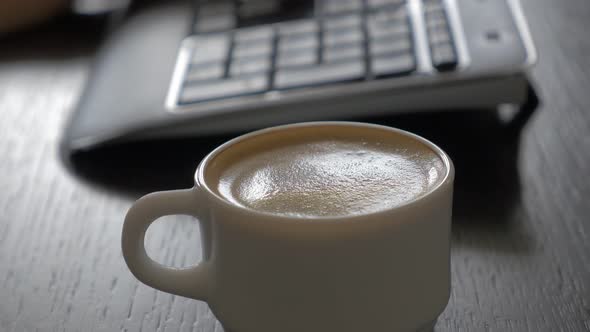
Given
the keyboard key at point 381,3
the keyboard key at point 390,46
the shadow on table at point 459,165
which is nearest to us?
the shadow on table at point 459,165

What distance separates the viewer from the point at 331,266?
26 centimetres

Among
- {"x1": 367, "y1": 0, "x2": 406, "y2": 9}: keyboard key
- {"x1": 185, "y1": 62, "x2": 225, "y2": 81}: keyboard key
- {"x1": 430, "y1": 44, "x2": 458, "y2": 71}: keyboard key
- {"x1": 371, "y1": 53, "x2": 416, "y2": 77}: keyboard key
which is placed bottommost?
{"x1": 367, "y1": 0, "x2": 406, "y2": 9}: keyboard key

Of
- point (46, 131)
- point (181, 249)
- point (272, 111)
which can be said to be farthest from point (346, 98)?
point (46, 131)

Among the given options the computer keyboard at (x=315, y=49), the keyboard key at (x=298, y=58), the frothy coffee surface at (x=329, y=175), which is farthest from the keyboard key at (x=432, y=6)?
the frothy coffee surface at (x=329, y=175)

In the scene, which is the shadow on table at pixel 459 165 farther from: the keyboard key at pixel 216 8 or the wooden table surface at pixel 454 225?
the keyboard key at pixel 216 8

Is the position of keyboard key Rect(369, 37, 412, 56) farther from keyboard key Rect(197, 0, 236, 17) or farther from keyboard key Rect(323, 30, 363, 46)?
keyboard key Rect(197, 0, 236, 17)

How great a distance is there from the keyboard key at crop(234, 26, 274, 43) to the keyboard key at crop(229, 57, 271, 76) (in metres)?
0.04

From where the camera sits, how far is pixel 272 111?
1.62 feet

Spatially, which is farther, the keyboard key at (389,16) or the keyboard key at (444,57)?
the keyboard key at (389,16)

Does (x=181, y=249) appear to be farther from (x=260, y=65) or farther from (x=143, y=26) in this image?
(x=143, y=26)

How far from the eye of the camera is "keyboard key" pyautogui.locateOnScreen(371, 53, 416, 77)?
1.65 feet

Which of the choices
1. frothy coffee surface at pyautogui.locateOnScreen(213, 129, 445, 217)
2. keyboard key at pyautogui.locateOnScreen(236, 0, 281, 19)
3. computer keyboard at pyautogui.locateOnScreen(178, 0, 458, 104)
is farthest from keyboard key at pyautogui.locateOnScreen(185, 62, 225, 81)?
frothy coffee surface at pyautogui.locateOnScreen(213, 129, 445, 217)

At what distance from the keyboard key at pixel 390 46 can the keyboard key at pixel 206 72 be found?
11 centimetres

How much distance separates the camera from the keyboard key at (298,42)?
58cm
